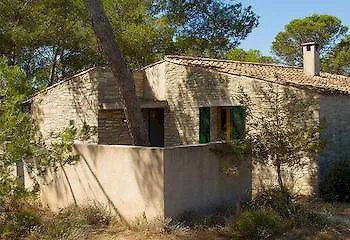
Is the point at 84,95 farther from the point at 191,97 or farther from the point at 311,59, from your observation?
the point at 311,59

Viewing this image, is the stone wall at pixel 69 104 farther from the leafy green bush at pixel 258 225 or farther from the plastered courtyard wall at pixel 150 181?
the leafy green bush at pixel 258 225

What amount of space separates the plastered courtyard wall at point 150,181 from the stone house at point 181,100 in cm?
351

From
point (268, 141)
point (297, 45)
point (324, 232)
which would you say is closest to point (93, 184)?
point (268, 141)

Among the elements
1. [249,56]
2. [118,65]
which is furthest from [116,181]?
[249,56]

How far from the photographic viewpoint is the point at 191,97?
50.9ft

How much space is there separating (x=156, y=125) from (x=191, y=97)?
2283 mm

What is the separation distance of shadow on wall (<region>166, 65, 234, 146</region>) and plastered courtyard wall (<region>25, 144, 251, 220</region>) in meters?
4.65

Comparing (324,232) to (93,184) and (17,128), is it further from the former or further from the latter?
(17,128)

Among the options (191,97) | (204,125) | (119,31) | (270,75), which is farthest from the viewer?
(119,31)

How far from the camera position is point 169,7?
51.1 feet

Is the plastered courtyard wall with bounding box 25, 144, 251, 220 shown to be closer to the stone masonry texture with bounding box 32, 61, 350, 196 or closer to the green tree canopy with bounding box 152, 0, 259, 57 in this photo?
the stone masonry texture with bounding box 32, 61, 350, 196

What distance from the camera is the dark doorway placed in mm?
17000

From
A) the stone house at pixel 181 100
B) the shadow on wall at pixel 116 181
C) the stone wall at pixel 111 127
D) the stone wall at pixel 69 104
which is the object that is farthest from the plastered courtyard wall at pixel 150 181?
the stone wall at pixel 69 104

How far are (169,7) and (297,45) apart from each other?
22.6 m
